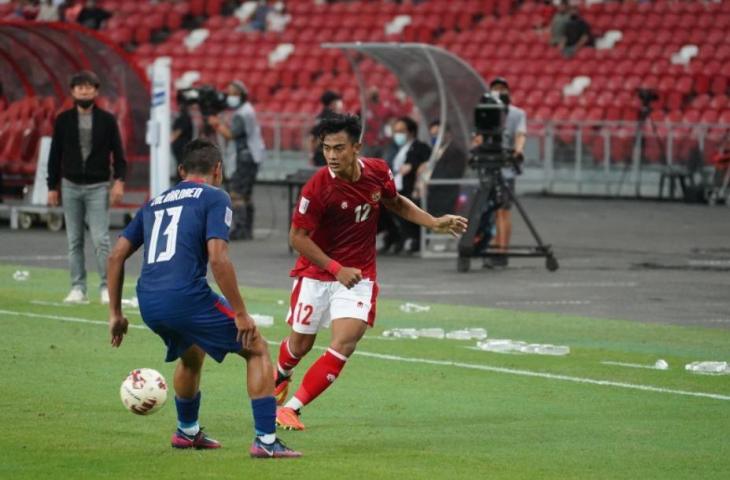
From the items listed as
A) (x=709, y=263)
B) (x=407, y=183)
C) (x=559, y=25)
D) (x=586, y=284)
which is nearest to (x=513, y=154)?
(x=586, y=284)

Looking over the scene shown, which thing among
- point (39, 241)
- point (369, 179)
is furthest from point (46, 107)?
point (369, 179)

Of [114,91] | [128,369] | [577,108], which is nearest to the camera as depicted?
[128,369]

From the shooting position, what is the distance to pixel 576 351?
45.6 feet

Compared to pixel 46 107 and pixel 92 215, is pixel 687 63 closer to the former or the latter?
pixel 46 107

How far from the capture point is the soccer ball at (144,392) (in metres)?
9.38

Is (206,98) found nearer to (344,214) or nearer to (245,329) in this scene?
(344,214)

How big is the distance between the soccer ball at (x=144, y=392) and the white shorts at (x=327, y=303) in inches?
48.3

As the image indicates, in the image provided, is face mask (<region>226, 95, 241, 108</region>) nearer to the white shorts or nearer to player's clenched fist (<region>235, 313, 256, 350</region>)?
the white shorts

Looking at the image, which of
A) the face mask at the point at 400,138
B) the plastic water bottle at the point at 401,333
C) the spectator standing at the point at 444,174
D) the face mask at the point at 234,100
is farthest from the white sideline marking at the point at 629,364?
the face mask at the point at 234,100

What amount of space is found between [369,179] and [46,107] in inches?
737

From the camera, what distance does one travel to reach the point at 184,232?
9023 mm

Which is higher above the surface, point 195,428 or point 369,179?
point 369,179

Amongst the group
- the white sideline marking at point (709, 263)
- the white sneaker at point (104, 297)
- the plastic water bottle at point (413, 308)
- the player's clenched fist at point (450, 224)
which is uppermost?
the player's clenched fist at point (450, 224)

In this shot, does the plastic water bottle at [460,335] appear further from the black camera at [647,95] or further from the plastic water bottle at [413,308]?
the black camera at [647,95]
